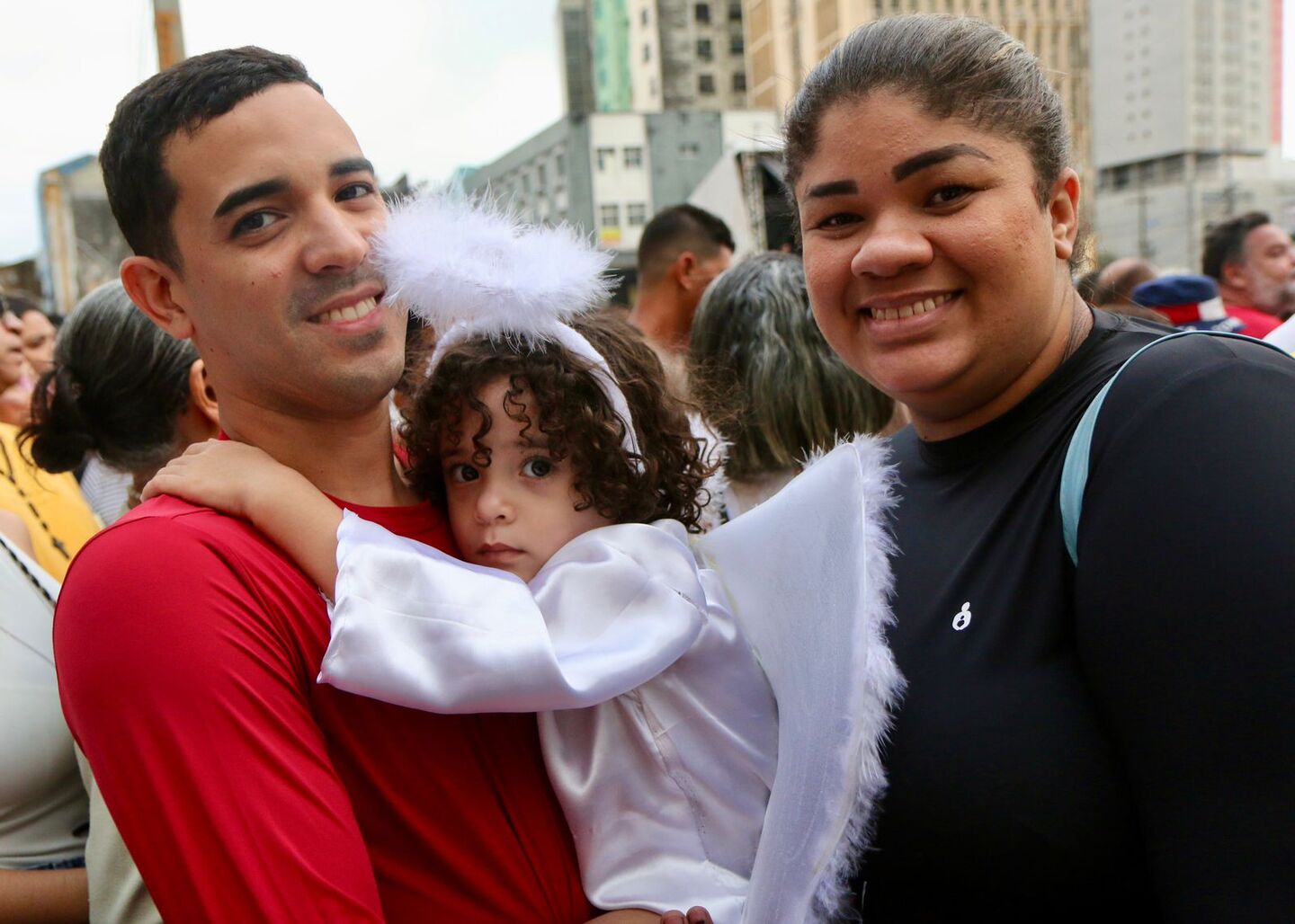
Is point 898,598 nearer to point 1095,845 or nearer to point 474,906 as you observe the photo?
point 1095,845

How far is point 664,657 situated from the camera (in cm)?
182

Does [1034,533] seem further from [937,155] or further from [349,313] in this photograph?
[349,313]

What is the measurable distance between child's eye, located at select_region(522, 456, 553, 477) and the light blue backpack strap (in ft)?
3.30

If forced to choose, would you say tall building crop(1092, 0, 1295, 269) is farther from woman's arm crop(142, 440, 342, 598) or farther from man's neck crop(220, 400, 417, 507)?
woman's arm crop(142, 440, 342, 598)

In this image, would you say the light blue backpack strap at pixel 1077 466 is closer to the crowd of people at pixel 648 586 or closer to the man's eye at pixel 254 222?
the crowd of people at pixel 648 586

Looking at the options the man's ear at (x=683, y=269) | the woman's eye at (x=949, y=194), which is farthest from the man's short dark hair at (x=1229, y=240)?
the woman's eye at (x=949, y=194)

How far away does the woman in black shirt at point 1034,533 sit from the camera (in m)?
1.28

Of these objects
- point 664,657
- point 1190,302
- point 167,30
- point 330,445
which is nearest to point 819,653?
point 664,657

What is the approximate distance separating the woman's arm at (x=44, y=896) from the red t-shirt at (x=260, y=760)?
2.51 ft

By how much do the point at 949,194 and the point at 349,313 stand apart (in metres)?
1.07

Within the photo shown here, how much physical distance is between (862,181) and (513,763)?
3.86ft

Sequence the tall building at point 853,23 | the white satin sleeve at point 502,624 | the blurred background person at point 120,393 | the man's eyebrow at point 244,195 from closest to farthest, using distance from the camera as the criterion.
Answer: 1. the white satin sleeve at point 502,624
2. the man's eyebrow at point 244,195
3. the blurred background person at point 120,393
4. the tall building at point 853,23

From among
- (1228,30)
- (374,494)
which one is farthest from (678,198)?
(1228,30)

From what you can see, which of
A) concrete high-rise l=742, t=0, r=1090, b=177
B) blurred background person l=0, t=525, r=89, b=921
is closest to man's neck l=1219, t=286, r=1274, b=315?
blurred background person l=0, t=525, r=89, b=921
